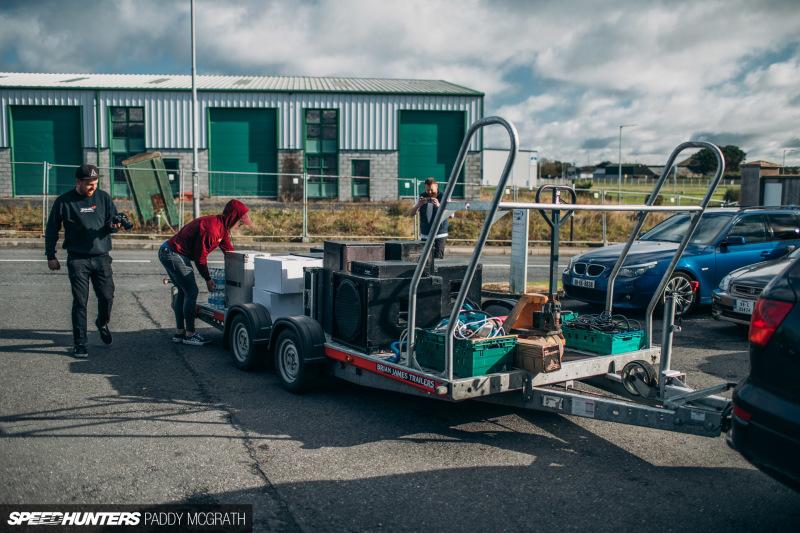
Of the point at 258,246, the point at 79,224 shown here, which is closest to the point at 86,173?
the point at 79,224

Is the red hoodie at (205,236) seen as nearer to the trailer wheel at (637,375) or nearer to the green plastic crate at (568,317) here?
the green plastic crate at (568,317)

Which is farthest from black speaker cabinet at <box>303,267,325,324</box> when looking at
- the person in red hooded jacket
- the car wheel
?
the car wheel

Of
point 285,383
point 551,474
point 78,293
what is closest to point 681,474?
point 551,474

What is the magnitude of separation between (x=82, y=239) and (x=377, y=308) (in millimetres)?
3625

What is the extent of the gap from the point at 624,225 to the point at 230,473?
20549mm

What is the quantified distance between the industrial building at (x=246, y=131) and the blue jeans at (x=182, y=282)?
76.8 ft

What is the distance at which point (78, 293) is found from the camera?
688 centimetres

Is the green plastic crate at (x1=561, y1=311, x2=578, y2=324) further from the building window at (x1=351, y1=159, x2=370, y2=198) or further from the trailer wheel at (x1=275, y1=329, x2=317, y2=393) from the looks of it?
the building window at (x1=351, y1=159, x2=370, y2=198)

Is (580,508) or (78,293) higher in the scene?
(78,293)

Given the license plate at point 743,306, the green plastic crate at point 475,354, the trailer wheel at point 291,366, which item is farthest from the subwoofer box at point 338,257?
the license plate at point 743,306

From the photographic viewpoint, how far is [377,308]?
5258 mm

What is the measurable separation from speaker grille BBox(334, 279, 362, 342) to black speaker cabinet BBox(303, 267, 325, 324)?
343 millimetres

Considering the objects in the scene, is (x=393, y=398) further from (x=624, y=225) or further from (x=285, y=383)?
(x=624, y=225)

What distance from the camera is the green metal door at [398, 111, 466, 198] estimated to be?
1282 inches
